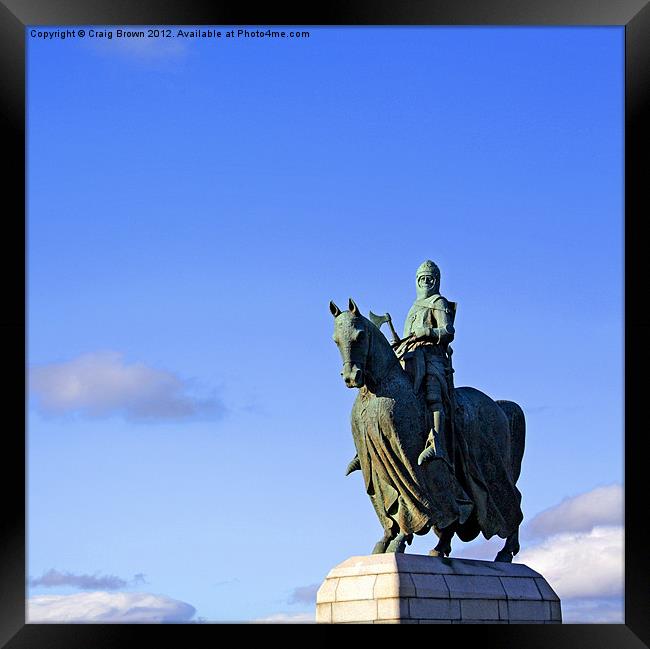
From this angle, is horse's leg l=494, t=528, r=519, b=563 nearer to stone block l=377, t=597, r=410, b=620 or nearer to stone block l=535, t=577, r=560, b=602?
stone block l=535, t=577, r=560, b=602

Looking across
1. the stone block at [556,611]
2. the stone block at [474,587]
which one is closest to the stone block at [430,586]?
the stone block at [474,587]

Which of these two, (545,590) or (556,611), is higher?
(545,590)

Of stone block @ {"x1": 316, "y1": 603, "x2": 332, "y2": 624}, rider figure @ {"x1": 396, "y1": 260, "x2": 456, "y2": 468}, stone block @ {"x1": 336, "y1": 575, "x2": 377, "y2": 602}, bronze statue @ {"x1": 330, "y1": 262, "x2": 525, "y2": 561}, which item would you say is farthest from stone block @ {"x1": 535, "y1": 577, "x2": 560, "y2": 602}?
stone block @ {"x1": 316, "y1": 603, "x2": 332, "y2": 624}

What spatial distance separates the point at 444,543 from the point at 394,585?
63.3 inches

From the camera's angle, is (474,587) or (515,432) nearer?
(474,587)

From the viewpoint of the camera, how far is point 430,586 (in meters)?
21.6

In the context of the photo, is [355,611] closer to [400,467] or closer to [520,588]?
[400,467]

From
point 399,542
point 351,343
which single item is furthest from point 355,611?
point 351,343

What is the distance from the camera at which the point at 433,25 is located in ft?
60.5

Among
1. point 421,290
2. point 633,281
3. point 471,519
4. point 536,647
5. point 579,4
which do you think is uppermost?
point 579,4

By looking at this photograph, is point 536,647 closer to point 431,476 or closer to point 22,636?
point 431,476

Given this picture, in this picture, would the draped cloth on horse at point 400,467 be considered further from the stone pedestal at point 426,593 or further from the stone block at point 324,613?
the stone block at point 324,613

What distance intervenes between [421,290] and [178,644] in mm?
6221

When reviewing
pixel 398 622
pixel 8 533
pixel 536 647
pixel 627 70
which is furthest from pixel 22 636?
pixel 627 70
